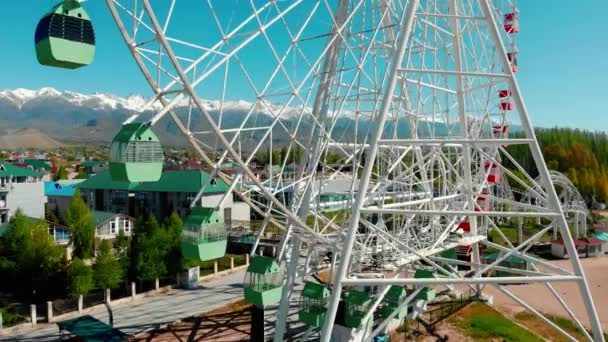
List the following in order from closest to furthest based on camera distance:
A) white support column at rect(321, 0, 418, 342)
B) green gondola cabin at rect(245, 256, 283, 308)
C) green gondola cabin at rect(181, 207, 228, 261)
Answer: white support column at rect(321, 0, 418, 342) < green gondola cabin at rect(181, 207, 228, 261) < green gondola cabin at rect(245, 256, 283, 308)

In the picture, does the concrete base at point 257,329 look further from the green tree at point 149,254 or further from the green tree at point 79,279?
the green tree at point 149,254

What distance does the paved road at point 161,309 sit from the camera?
80.2ft

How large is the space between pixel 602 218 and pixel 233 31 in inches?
2767

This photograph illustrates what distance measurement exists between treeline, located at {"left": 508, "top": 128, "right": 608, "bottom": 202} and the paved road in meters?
70.3

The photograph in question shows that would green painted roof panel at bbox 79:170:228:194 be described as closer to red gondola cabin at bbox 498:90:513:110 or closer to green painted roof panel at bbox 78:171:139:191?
green painted roof panel at bbox 78:171:139:191

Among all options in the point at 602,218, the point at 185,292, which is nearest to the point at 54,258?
the point at 185,292

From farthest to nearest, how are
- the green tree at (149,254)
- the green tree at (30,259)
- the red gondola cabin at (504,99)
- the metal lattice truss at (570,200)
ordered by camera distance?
the metal lattice truss at (570,200), the green tree at (149,254), the green tree at (30,259), the red gondola cabin at (504,99)

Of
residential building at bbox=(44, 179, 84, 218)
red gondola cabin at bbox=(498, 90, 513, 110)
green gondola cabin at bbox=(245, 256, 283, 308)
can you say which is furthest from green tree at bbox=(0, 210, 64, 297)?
red gondola cabin at bbox=(498, 90, 513, 110)

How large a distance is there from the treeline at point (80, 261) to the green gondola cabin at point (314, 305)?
14.7 meters

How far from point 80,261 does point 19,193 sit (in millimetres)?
24130

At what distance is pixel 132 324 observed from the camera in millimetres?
25516

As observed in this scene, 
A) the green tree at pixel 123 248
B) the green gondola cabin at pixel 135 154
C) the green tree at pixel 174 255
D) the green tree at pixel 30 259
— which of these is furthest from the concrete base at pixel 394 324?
the green tree at pixel 30 259

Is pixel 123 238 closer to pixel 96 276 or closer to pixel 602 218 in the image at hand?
pixel 96 276

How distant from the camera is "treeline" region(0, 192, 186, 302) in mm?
28625
